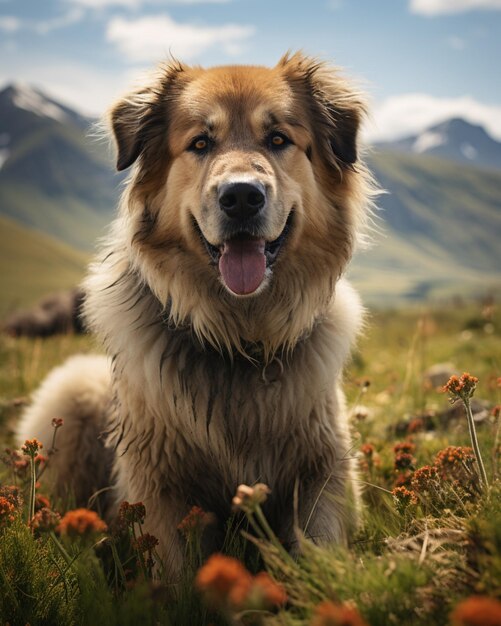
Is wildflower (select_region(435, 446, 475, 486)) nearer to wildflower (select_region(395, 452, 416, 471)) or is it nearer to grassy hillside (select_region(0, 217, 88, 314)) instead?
wildflower (select_region(395, 452, 416, 471))

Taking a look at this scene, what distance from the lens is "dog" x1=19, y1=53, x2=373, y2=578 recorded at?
322 cm

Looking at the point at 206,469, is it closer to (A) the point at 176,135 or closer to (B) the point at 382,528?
(B) the point at 382,528

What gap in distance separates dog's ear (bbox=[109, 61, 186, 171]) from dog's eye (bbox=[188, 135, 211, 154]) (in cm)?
35

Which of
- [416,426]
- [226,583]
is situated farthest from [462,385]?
[416,426]

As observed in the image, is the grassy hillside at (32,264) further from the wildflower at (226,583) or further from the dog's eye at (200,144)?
the wildflower at (226,583)

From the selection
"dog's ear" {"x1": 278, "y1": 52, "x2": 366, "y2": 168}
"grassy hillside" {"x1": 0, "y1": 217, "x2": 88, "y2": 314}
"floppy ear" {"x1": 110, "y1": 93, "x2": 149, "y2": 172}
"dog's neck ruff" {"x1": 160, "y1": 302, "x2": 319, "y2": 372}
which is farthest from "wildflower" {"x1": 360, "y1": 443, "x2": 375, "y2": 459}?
"grassy hillside" {"x1": 0, "y1": 217, "x2": 88, "y2": 314}

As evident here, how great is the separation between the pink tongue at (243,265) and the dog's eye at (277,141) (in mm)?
655

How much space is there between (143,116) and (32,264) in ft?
438

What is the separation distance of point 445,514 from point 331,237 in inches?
73.2

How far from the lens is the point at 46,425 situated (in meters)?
4.24

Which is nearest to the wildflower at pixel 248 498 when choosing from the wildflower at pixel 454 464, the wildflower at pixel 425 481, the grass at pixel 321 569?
the grass at pixel 321 569

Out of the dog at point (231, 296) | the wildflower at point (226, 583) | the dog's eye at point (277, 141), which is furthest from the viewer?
the dog's eye at point (277, 141)

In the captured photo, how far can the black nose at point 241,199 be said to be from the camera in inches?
121

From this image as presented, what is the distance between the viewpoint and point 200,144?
11.8ft
